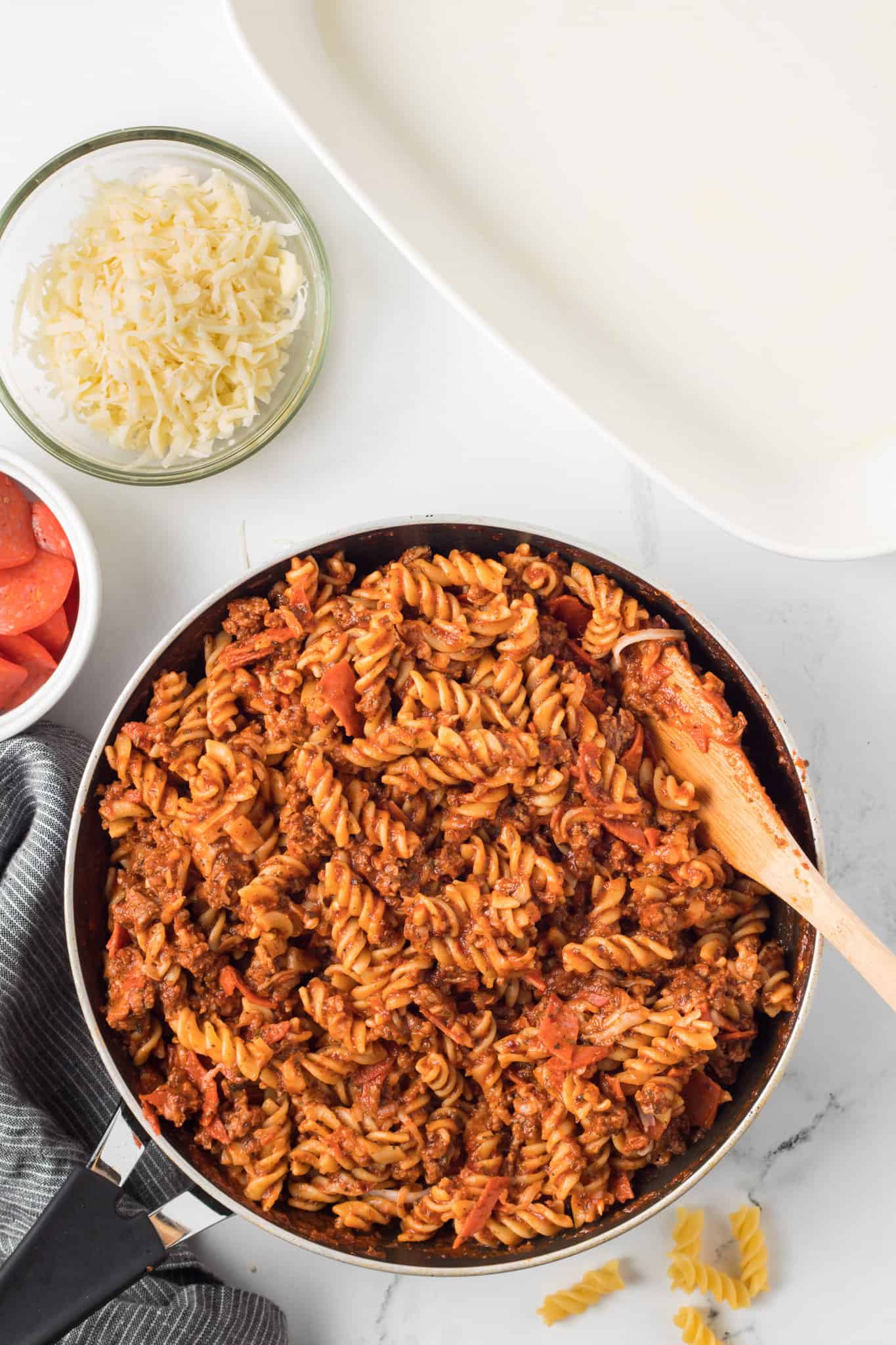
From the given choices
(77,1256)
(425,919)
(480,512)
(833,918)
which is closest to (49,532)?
(480,512)

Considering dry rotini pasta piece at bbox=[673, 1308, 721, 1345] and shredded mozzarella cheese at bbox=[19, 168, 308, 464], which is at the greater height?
shredded mozzarella cheese at bbox=[19, 168, 308, 464]

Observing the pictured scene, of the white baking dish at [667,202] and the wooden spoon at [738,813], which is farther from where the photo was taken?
the white baking dish at [667,202]

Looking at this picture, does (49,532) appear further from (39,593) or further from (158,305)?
A: (158,305)

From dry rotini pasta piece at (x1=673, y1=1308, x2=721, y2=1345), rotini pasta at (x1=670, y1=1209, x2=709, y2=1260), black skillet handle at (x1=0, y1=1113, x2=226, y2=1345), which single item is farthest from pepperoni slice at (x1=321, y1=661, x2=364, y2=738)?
dry rotini pasta piece at (x1=673, y1=1308, x2=721, y2=1345)

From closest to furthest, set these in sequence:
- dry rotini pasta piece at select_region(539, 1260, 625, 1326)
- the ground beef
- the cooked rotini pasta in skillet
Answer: the cooked rotini pasta in skillet < the ground beef < dry rotini pasta piece at select_region(539, 1260, 625, 1326)

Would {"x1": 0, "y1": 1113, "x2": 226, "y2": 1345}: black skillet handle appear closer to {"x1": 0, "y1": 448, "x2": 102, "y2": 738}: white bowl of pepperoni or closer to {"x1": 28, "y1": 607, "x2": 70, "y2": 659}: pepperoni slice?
{"x1": 0, "y1": 448, "x2": 102, "y2": 738}: white bowl of pepperoni

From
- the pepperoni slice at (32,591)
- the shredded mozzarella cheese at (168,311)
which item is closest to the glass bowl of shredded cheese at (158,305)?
the shredded mozzarella cheese at (168,311)

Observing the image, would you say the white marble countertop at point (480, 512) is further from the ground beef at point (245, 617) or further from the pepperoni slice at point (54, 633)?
the ground beef at point (245, 617)
